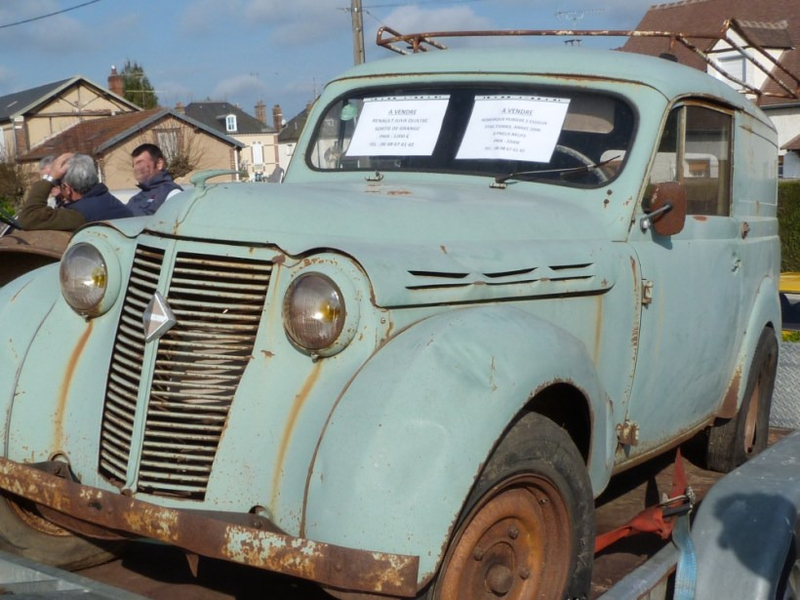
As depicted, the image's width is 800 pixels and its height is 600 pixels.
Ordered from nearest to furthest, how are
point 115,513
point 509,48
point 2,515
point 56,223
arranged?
point 115,513 → point 2,515 → point 509,48 → point 56,223

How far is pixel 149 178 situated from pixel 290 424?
401cm

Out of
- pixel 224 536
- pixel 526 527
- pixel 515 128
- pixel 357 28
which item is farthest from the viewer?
pixel 357 28

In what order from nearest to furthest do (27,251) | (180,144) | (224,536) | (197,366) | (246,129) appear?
(224,536), (197,366), (27,251), (180,144), (246,129)

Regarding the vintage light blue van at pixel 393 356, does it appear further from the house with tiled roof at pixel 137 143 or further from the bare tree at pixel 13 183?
the house with tiled roof at pixel 137 143

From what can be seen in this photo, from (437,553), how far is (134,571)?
4.70 ft

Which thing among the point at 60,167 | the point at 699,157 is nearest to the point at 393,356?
the point at 699,157

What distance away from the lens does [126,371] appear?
2.91 m

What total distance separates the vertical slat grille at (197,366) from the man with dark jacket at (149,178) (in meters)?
3.50

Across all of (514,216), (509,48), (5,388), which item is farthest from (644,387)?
(5,388)

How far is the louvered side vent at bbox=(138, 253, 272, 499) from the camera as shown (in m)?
2.71

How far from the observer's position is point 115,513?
2.65 meters

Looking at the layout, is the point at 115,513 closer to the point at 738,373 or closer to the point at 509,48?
the point at 509,48

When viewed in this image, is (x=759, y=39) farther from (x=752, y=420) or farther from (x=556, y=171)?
(x=556, y=171)

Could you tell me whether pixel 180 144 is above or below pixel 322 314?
above
